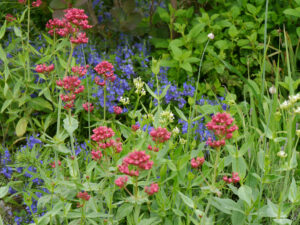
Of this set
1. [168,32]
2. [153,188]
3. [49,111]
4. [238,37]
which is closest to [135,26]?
[168,32]

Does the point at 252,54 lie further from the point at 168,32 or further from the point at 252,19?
the point at 168,32

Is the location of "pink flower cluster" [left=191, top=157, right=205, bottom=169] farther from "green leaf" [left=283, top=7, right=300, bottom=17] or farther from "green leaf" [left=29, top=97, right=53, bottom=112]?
"green leaf" [left=283, top=7, right=300, bottom=17]

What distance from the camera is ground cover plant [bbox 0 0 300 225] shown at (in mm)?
1913

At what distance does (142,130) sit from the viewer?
255 centimetres

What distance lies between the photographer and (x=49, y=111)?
3.31 metres

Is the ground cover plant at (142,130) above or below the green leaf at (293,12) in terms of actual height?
below

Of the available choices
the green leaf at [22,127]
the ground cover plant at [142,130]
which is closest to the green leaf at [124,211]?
the ground cover plant at [142,130]

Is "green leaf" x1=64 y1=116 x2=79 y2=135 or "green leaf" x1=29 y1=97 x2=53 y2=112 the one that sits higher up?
"green leaf" x1=64 y1=116 x2=79 y2=135

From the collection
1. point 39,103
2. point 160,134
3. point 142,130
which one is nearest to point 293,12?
point 142,130

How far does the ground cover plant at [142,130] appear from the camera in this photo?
6.28ft

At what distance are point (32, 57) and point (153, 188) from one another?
2246 mm

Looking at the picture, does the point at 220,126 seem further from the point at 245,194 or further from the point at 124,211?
the point at 124,211

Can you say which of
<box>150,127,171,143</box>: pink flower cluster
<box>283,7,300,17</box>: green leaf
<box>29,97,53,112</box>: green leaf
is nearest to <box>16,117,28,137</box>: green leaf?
<box>29,97,53,112</box>: green leaf

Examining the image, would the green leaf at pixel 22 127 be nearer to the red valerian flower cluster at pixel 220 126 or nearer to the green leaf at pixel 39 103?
the green leaf at pixel 39 103
